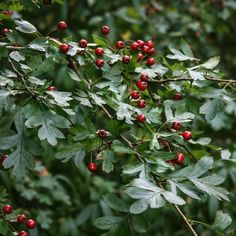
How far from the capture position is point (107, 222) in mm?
1047

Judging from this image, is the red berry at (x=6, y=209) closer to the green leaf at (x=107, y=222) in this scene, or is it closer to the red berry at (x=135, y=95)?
the green leaf at (x=107, y=222)

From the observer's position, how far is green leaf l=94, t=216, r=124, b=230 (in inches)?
40.9

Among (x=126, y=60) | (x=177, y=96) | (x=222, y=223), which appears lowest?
(x=222, y=223)

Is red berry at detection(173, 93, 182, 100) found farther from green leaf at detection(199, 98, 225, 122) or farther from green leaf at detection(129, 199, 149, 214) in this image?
green leaf at detection(129, 199, 149, 214)

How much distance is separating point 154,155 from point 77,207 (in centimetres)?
108

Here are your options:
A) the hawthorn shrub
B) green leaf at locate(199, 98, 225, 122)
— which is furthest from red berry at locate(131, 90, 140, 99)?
green leaf at locate(199, 98, 225, 122)

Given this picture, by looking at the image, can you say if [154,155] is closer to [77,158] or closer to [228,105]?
[77,158]

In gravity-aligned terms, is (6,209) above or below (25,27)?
below

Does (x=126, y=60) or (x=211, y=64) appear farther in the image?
(x=211, y=64)

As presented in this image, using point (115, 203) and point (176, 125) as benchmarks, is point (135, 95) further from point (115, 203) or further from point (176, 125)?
point (115, 203)

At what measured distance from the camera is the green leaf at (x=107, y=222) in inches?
40.9

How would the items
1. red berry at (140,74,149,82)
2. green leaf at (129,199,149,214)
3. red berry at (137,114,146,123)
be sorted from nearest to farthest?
1. green leaf at (129,199,149,214)
2. red berry at (137,114,146,123)
3. red berry at (140,74,149,82)

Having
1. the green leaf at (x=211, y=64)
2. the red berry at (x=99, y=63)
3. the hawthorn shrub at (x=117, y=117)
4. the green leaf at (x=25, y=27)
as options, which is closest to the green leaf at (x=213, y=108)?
the hawthorn shrub at (x=117, y=117)

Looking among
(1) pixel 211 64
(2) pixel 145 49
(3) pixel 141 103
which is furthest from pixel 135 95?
(1) pixel 211 64
